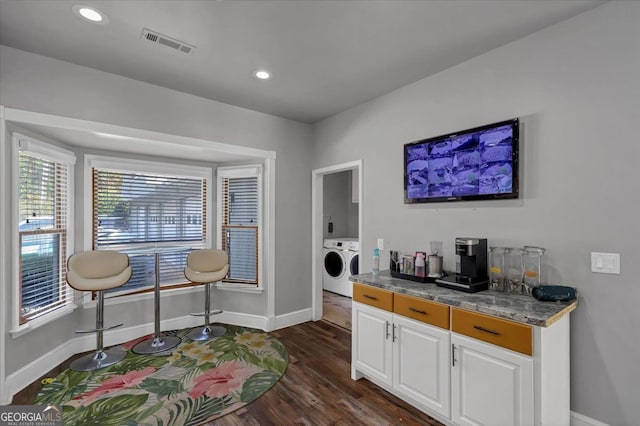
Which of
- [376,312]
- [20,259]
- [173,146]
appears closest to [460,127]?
[376,312]

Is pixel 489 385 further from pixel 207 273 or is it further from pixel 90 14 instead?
pixel 90 14

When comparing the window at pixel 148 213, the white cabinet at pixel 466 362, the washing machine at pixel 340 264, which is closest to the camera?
the white cabinet at pixel 466 362

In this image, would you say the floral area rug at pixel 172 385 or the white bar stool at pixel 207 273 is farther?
the white bar stool at pixel 207 273

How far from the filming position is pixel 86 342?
3.19m

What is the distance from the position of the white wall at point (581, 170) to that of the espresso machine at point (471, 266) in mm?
212

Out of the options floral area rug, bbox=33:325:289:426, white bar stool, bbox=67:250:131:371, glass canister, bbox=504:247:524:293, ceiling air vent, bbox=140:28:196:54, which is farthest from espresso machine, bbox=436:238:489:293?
white bar stool, bbox=67:250:131:371

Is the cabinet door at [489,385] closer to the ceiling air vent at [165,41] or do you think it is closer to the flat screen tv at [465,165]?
the flat screen tv at [465,165]

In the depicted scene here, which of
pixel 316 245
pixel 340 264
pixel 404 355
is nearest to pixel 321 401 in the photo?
pixel 404 355

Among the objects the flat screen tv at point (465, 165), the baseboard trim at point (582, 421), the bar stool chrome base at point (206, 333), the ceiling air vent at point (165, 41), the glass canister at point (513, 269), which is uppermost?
the ceiling air vent at point (165, 41)

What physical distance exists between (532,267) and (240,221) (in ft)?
10.9

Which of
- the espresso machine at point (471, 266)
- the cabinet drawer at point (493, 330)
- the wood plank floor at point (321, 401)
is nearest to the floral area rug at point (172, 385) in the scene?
the wood plank floor at point (321, 401)

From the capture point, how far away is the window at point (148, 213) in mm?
3439

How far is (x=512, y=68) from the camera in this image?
2.26 m

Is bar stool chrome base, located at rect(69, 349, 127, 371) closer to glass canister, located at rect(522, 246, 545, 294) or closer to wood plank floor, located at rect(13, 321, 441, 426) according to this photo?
wood plank floor, located at rect(13, 321, 441, 426)
